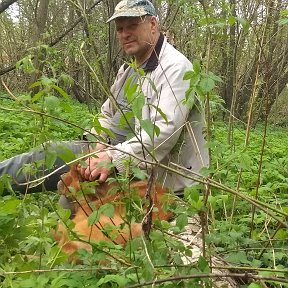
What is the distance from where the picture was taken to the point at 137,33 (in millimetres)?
3332

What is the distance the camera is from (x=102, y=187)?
2.56m

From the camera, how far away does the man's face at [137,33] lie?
3.31 m

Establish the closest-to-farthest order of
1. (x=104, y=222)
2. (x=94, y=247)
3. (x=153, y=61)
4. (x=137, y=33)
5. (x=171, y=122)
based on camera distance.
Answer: (x=94, y=247), (x=104, y=222), (x=171, y=122), (x=153, y=61), (x=137, y=33)

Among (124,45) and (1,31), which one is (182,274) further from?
(1,31)

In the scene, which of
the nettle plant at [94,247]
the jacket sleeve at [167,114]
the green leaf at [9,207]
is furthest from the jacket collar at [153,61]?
the green leaf at [9,207]

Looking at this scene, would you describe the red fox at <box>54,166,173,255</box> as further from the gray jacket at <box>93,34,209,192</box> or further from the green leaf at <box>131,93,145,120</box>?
the green leaf at <box>131,93,145,120</box>

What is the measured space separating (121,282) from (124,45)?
1965mm

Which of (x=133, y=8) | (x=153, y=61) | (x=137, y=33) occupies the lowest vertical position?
(x=153, y=61)

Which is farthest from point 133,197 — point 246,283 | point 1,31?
point 1,31

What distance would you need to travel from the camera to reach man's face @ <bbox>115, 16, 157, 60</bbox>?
3.31 metres

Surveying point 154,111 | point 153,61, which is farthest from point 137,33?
point 154,111

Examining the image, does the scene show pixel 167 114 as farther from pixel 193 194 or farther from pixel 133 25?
pixel 193 194

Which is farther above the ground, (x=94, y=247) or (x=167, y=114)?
(x=167, y=114)

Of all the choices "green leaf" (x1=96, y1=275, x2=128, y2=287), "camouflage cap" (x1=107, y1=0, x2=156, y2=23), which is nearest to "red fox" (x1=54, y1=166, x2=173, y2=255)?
"green leaf" (x1=96, y1=275, x2=128, y2=287)
